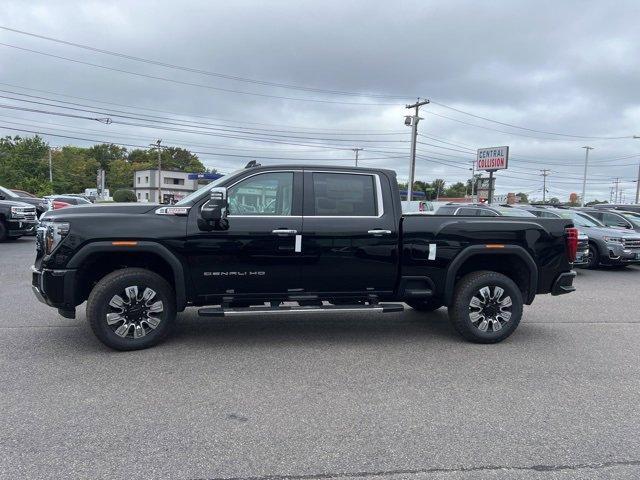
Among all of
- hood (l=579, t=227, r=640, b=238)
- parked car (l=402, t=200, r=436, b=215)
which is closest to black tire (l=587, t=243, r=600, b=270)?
→ hood (l=579, t=227, r=640, b=238)

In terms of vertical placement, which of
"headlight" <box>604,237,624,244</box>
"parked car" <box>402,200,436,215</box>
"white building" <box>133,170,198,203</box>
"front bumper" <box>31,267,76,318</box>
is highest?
"white building" <box>133,170,198,203</box>

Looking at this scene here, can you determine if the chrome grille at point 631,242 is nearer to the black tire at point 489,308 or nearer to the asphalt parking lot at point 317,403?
the asphalt parking lot at point 317,403

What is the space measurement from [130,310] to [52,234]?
42.3 inches

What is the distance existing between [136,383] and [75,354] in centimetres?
118

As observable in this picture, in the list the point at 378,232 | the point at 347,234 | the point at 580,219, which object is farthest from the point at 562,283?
the point at 580,219

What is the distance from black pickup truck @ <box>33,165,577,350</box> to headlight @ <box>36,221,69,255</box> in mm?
13

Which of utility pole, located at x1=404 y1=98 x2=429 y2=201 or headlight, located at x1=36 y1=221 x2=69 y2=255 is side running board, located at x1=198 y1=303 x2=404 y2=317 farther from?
utility pole, located at x1=404 y1=98 x2=429 y2=201

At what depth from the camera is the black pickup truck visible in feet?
16.8

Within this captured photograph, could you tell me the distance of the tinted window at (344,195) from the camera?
5.61 metres

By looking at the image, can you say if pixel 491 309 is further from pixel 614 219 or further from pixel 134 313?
pixel 614 219

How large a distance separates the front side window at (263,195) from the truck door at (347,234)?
0.22m

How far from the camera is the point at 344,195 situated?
570 cm

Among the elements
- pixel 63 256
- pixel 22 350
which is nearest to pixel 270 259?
pixel 63 256

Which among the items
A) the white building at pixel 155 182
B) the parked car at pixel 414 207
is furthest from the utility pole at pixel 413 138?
the white building at pixel 155 182
